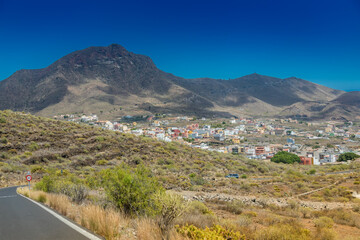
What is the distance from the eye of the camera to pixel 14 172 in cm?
2056

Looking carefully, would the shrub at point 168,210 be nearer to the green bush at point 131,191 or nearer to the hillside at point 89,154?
the green bush at point 131,191

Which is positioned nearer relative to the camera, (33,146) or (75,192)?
(75,192)

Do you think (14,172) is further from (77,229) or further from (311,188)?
(311,188)

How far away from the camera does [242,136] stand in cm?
10462

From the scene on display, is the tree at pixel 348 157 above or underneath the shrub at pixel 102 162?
underneath

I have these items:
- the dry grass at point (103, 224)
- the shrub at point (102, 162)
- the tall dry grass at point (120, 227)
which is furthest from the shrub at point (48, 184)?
the shrub at point (102, 162)

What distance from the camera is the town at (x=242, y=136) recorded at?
70.3 meters

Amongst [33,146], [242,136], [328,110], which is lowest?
[33,146]

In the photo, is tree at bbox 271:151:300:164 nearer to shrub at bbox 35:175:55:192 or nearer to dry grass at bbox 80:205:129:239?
shrub at bbox 35:175:55:192

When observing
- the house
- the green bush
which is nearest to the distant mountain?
the house

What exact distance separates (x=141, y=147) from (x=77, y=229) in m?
27.1

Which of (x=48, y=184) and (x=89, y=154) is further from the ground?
(x=89, y=154)

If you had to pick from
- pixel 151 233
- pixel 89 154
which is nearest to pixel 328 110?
pixel 89 154

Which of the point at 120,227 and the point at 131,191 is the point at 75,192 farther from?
the point at 120,227
